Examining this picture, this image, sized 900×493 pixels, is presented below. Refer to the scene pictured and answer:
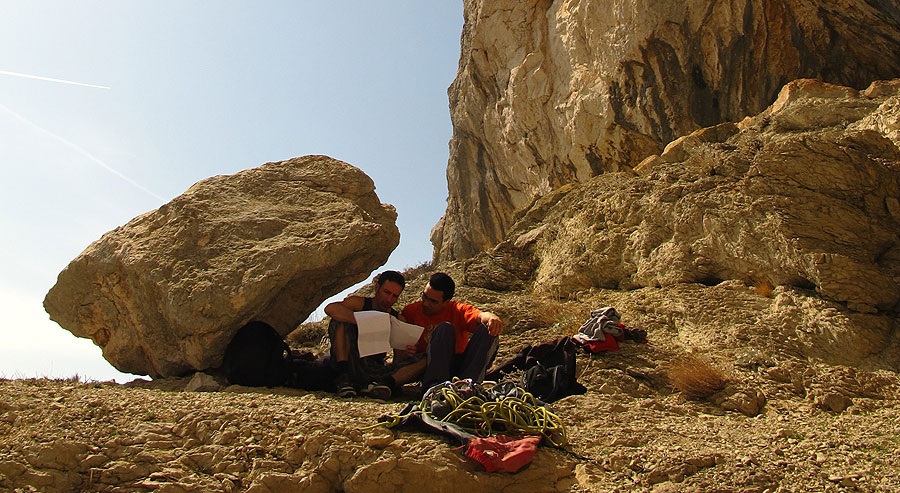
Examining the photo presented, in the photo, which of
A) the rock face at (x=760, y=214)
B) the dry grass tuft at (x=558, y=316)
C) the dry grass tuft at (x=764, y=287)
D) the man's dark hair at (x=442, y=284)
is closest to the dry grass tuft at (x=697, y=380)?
the dry grass tuft at (x=558, y=316)

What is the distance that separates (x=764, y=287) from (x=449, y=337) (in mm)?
3554

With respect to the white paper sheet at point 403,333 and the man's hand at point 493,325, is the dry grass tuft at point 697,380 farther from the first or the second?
the white paper sheet at point 403,333

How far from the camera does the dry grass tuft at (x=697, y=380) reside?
491cm

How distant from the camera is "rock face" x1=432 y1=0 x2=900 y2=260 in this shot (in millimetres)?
9320

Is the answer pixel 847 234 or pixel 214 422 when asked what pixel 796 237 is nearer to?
pixel 847 234

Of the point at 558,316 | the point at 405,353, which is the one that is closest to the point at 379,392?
the point at 405,353

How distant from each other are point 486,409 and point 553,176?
1149 centimetres

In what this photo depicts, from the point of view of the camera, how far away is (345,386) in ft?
15.4

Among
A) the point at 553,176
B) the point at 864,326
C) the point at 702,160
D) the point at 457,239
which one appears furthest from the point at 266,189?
the point at 457,239

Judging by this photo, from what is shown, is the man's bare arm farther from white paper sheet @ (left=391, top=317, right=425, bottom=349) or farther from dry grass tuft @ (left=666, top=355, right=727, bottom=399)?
dry grass tuft @ (left=666, top=355, right=727, bottom=399)

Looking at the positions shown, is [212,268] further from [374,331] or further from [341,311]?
[374,331]

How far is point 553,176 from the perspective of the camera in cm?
1451

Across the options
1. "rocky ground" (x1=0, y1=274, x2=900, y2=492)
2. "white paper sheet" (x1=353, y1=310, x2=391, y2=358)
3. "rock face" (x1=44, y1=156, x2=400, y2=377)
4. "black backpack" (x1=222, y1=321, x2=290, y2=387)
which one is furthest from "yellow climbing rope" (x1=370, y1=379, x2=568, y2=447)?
"rock face" (x1=44, y1=156, x2=400, y2=377)

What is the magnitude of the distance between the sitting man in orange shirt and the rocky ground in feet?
1.76
